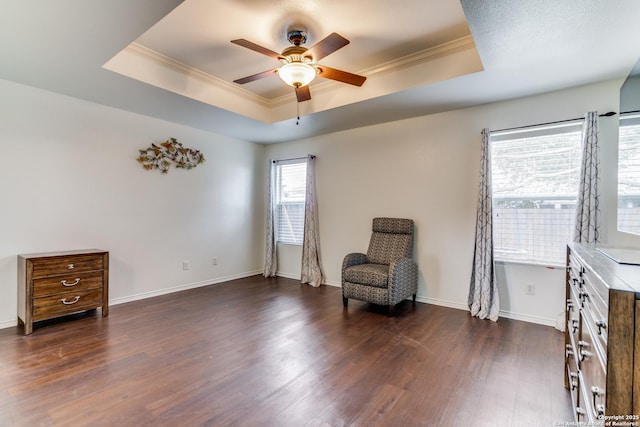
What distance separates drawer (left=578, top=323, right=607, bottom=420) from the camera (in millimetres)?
942

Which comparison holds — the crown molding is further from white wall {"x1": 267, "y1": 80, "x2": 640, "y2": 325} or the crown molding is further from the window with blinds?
the window with blinds

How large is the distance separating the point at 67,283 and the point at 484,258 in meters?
4.48

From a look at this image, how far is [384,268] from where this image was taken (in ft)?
11.8

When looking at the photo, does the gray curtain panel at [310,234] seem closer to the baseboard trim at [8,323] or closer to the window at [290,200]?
the window at [290,200]

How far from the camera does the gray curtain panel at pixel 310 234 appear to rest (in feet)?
15.8

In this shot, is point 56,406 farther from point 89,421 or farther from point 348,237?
point 348,237

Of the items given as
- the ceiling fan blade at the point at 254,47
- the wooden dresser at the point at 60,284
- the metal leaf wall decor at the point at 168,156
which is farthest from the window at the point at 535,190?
the wooden dresser at the point at 60,284

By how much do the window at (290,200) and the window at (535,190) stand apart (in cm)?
296

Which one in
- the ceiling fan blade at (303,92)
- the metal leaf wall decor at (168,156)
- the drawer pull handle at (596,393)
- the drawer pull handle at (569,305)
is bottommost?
the drawer pull handle at (596,393)

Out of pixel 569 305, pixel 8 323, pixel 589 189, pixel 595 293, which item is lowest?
pixel 8 323

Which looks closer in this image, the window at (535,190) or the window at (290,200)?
the window at (535,190)

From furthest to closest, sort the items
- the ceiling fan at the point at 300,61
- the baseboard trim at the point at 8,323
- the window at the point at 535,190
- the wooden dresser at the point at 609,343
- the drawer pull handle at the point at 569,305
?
the window at the point at 535,190 → the baseboard trim at the point at 8,323 → the ceiling fan at the point at 300,61 → the drawer pull handle at the point at 569,305 → the wooden dresser at the point at 609,343

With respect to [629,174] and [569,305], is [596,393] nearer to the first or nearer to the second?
[569,305]

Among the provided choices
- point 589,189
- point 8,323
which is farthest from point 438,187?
point 8,323
